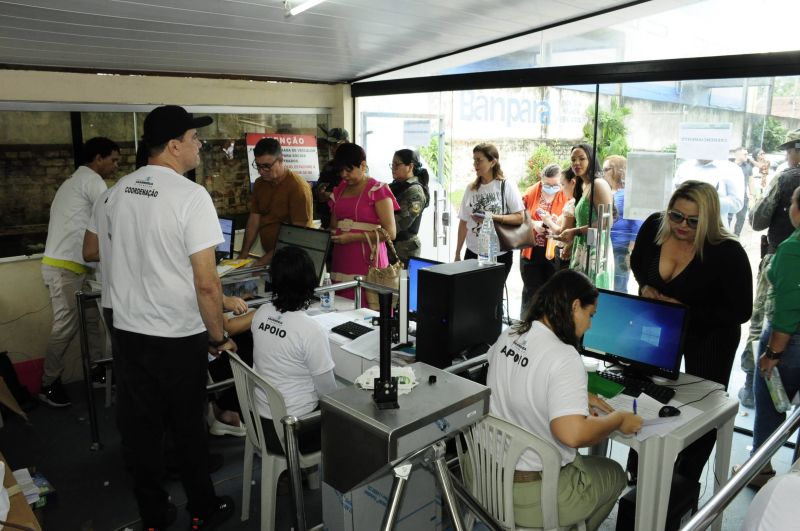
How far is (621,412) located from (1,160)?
13.7 feet

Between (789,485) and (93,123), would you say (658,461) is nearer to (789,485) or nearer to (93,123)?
(789,485)

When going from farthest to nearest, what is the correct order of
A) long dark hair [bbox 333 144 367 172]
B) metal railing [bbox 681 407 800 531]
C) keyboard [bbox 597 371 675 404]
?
long dark hair [bbox 333 144 367 172]
keyboard [bbox 597 371 675 404]
metal railing [bbox 681 407 800 531]

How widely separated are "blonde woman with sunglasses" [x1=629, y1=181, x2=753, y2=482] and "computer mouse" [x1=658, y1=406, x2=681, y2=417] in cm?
47

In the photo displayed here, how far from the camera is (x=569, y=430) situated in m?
1.86

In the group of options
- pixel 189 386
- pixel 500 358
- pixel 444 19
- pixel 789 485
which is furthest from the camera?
pixel 444 19

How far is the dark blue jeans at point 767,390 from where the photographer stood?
277 centimetres

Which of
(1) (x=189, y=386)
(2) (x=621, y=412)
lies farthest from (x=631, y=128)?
(1) (x=189, y=386)

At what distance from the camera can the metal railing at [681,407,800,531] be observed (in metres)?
1.18

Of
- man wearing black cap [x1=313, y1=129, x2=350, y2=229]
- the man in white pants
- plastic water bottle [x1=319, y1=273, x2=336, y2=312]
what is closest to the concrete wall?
the man in white pants

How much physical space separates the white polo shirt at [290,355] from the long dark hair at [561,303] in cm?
83

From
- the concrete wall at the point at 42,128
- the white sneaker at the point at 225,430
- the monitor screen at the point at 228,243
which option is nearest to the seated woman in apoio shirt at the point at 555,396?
the white sneaker at the point at 225,430

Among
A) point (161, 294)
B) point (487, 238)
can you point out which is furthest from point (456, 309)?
point (487, 238)

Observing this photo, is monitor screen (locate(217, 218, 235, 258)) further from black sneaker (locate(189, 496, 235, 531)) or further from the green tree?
the green tree

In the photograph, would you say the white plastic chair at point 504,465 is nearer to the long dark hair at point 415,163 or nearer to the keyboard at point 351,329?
the keyboard at point 351,329
